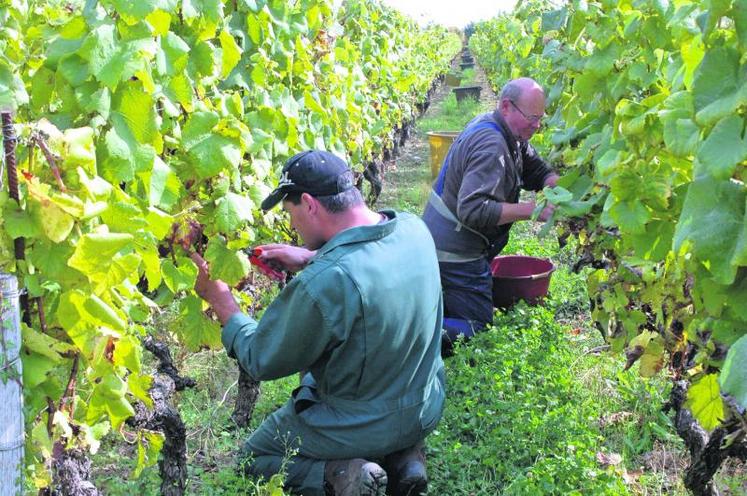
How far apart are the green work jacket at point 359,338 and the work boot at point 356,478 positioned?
65 mm

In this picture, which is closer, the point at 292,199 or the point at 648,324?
the point at 292,199

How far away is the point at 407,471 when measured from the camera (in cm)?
319

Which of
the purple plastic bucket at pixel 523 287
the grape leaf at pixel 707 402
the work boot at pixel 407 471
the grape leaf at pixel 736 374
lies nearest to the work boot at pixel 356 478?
the work boot at pixel 407 471

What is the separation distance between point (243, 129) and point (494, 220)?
208 cm

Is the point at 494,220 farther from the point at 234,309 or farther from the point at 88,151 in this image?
the point at 88,151

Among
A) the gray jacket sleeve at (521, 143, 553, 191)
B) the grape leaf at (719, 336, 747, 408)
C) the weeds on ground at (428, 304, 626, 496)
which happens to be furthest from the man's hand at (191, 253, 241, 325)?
the gray jacket sleeve at (521, 143, 553, 191)

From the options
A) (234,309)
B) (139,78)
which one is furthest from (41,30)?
(234,309)

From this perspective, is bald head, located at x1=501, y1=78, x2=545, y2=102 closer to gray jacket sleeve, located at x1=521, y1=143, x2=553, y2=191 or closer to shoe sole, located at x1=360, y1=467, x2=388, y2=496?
gray jacket sleeve, located at x1=521, y1=143, x2=553, y2=191

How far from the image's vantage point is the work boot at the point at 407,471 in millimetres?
3186

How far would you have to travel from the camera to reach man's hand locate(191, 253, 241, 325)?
10.3 feet

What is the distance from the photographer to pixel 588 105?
390 centimetres

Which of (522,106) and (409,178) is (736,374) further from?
(409,178)

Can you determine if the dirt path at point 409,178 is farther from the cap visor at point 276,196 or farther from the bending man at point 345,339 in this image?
the cap visor at point 276,196

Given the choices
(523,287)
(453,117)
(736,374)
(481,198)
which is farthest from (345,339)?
(453,117)
